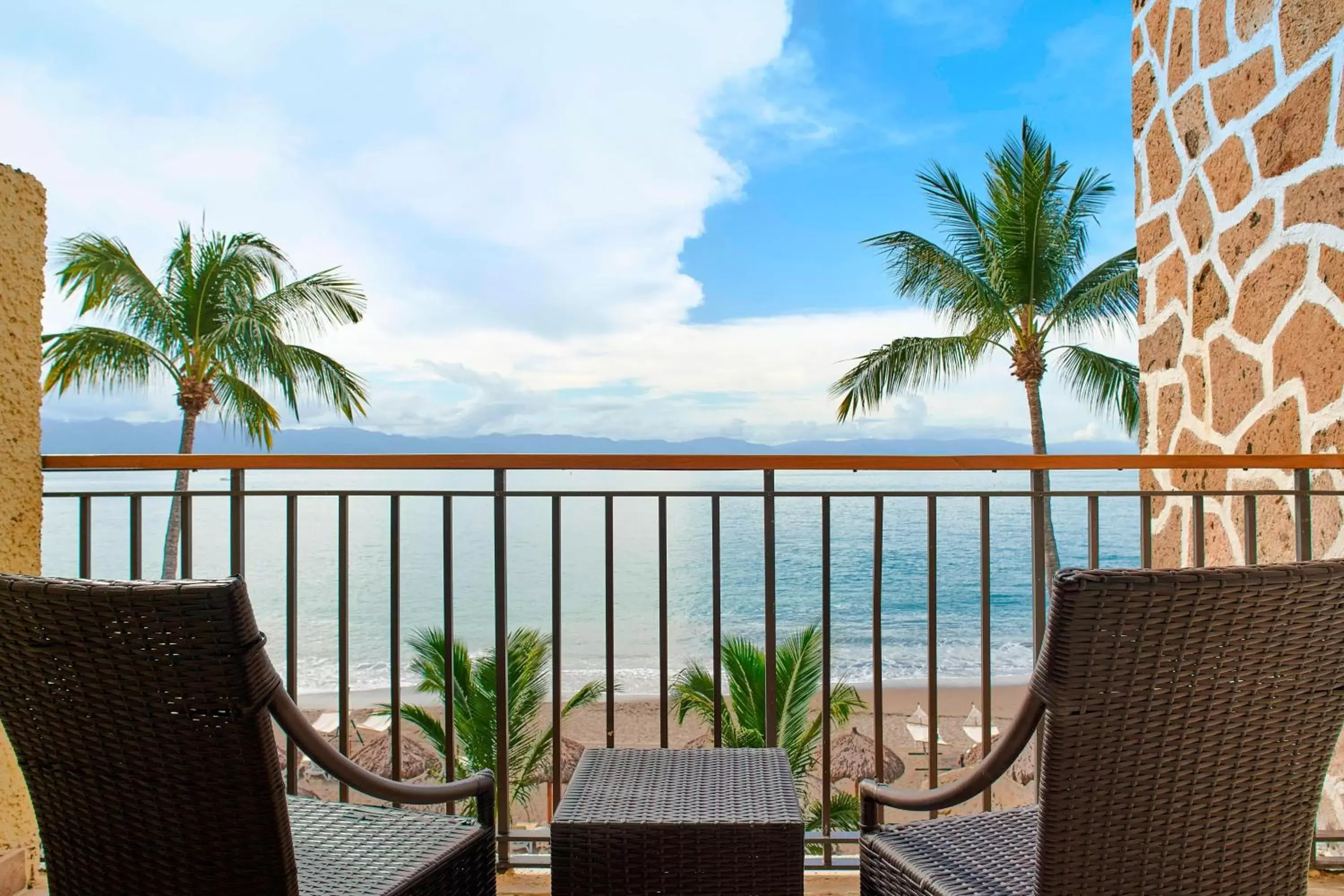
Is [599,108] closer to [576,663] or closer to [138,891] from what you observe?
[576,663]

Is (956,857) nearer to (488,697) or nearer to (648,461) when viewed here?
(648,461)

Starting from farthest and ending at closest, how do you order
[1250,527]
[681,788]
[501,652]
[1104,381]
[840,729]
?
[1104,381] → [840,729] → [1250,527] → [501,652] → [681,788]

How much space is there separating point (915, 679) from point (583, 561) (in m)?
9.62

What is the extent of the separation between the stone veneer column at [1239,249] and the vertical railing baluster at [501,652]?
2.68 metres

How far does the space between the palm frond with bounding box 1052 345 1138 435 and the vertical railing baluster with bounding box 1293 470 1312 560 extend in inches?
432

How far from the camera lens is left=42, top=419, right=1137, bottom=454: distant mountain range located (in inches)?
863

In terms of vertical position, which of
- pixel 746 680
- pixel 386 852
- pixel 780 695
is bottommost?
pixel 780 695

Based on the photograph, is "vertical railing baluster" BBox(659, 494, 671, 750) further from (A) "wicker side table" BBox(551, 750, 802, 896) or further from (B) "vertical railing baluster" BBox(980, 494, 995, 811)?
(B) "vertical railing baluster" BBox(980, 494, 995, 811)

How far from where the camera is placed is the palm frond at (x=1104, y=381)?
1206 cm

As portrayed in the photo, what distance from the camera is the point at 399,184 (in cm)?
2730

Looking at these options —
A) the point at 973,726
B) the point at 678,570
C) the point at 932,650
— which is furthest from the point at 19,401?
the point at 678,570

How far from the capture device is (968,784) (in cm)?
123

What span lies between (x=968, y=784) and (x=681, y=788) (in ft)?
1.56

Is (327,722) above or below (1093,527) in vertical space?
below
